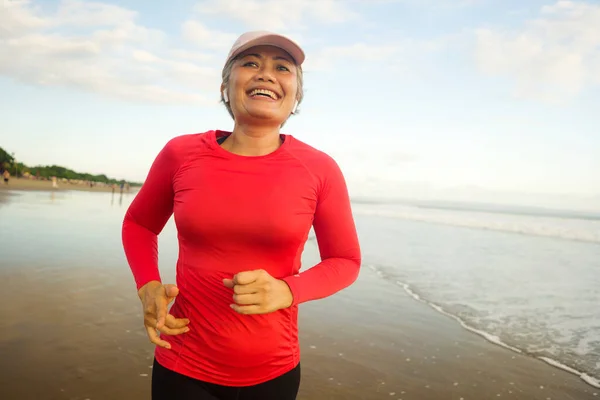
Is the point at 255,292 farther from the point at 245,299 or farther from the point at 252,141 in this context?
the point at 252,141

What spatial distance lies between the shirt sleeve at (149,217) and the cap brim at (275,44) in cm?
49

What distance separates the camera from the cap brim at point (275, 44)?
5.50 ft

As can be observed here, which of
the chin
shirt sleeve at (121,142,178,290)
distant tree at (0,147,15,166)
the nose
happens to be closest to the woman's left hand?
shirt sleeve at (121,142,178,290)

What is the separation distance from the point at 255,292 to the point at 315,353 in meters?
4.09

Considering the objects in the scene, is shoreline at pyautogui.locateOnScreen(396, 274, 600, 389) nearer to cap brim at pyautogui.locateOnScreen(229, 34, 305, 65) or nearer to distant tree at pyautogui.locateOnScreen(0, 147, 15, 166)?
cap brim at pyautogui.locateOnScreen(229, 34, 305, 65)

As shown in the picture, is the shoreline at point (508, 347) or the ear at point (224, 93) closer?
the ear at point (224, 93)

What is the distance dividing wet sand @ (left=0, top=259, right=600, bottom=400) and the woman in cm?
265

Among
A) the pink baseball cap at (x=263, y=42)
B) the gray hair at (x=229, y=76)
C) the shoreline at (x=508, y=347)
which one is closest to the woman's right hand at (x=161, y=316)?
the gray hair at (x=229, y=76)

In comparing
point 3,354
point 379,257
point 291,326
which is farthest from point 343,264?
point 379,257

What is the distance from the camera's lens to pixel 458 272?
435 inches

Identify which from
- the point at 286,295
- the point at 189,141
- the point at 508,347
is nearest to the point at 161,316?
the point at 286,295

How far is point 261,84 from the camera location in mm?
1719

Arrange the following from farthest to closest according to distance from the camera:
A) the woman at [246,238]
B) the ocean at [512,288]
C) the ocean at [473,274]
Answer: the ocean at [473,274] < the ocean at [512,288] < the woman at [246,238]

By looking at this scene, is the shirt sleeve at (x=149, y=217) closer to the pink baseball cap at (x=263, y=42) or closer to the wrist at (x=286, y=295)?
the pink baseball cap at (x=263, y=42)
